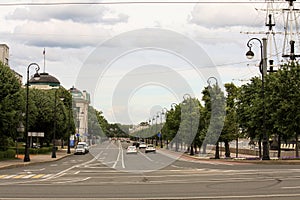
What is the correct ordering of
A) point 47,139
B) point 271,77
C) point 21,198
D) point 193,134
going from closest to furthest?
point 21,198
point 271,77
point 193,134
point 47,139

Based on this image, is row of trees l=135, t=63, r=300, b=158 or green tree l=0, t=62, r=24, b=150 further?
green tree l=0, t=62, r=24, b=150

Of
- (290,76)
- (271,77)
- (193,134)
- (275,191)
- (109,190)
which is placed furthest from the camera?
(193,134)

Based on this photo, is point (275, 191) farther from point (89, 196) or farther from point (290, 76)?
point (290, 76)

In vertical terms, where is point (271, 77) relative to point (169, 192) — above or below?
above

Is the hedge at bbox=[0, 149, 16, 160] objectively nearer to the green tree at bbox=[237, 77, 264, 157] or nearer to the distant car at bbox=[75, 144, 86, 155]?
the green tree at bbox=[237, 77, 264, 157]

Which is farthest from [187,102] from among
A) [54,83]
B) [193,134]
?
[54,83]

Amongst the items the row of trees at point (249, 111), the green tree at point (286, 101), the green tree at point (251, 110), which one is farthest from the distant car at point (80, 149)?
the green tree at point (286, 101)

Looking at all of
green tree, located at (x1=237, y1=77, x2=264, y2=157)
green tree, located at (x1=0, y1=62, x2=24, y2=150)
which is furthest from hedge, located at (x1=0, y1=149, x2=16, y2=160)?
green tree, located at (x1=237, y1=77, x2=264, y2=157)

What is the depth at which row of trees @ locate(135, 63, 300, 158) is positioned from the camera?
4700 cm

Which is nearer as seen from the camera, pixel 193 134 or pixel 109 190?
pixel 109 190

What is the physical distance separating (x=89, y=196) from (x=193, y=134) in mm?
58786

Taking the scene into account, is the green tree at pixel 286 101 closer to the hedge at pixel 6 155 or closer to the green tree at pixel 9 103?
the green tree at pixel 9 103

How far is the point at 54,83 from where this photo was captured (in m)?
157

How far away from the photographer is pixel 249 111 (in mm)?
54656
